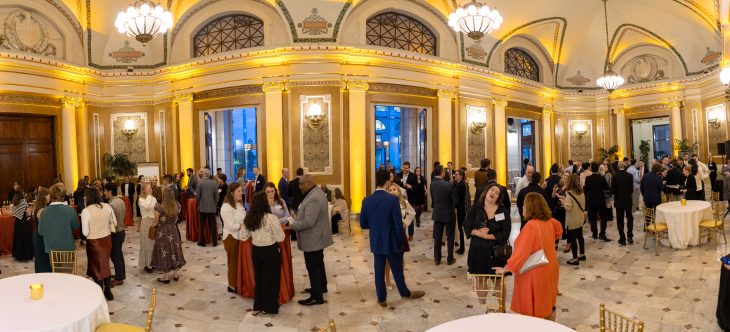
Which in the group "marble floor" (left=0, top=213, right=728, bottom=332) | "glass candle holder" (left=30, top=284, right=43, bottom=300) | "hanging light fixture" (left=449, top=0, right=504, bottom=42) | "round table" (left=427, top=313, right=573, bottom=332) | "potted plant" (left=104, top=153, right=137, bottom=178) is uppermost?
"hanging light fixture" (left=449, top=0, right=504, bottom=42)

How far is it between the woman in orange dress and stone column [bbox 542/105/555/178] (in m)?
12.5

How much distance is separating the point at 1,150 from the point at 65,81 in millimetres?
2114

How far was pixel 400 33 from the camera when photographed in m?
11.0

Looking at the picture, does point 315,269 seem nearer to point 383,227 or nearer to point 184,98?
point 383,227

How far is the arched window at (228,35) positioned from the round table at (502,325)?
924 centimetres

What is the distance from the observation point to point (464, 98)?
38.4ft

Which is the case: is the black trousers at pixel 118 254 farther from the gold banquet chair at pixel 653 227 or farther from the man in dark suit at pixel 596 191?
the gold banquet chair at pixel 653 227

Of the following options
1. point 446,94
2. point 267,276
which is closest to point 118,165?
point 446,94

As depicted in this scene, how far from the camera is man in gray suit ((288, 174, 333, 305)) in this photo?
4.50 m

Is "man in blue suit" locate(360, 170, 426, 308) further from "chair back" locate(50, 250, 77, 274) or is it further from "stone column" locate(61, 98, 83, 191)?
"stone column" locate(61, 98, 83, 191)

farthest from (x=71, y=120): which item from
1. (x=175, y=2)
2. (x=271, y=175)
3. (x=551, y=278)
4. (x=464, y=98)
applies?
(x=551, y=278)

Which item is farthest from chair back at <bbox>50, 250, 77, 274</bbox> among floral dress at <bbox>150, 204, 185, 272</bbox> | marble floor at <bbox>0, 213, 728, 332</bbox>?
floral dress at <bbox>150, 204, 185, 272</bbox>

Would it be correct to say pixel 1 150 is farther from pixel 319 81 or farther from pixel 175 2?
pixel 319 81

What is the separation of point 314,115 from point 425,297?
5924mm
